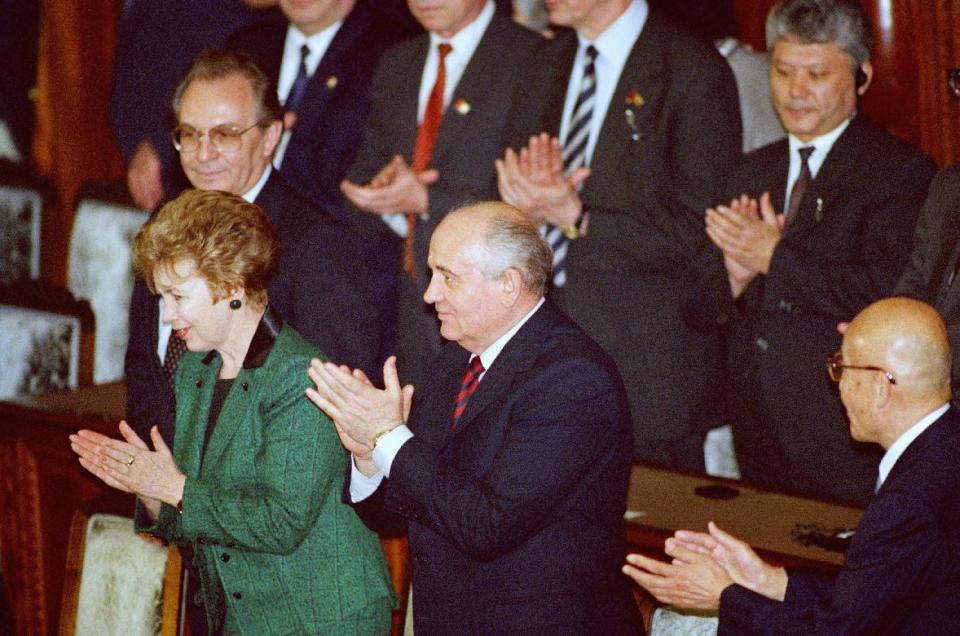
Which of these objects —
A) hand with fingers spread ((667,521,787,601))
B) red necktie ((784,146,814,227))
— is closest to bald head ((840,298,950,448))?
hand with fingers spread ((667,521,787,601))

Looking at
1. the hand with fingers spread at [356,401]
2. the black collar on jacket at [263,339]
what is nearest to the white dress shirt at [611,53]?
the black collar on jacket at [263,339]

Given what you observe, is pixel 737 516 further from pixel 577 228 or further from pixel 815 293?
pixel 577 228

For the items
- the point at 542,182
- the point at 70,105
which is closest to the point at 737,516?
the point at 542,182

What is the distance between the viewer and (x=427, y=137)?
4699mm

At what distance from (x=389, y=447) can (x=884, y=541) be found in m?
0.94

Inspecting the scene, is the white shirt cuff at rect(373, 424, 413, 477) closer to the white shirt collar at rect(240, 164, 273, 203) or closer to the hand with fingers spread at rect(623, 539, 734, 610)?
the hand with fingers spread at rect(623, 539, 734, 610)

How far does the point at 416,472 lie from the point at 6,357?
2836 mm

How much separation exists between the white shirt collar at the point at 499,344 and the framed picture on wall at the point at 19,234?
4.18 metres

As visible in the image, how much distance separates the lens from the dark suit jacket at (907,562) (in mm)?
2600

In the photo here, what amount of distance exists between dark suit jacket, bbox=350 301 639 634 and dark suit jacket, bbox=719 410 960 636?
1.36ft

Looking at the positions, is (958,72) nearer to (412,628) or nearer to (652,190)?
(652,190)

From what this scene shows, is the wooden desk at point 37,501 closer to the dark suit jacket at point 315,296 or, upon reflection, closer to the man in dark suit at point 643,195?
the dark suit jacket at point 315,296

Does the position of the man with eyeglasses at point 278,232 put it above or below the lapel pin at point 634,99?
below

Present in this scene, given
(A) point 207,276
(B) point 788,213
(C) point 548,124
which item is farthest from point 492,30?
(A) point 207,276
